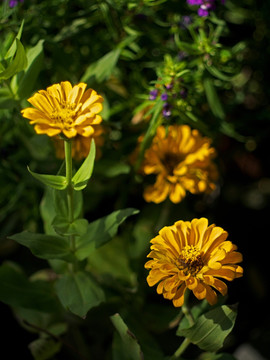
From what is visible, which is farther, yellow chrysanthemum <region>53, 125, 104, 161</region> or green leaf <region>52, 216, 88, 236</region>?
yellow chrysanthemum <region>53, 125, 104, 161</region>

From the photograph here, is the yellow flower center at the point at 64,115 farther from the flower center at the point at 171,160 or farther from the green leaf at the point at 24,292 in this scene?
the green leaf at the point at 24,292

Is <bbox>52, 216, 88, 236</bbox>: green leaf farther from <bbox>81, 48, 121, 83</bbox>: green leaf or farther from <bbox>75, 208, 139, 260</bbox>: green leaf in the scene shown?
<bbox>81, 48, 121, 83</bbox>: green leaf

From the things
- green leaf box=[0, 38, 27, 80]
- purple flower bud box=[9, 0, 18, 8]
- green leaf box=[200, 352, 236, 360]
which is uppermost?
purple flower bud box=[9, 0, 18, 8]

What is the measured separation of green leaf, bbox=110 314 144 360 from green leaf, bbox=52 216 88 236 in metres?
0.16

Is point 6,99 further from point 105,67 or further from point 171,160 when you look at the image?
point 171,160

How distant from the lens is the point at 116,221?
0.89m

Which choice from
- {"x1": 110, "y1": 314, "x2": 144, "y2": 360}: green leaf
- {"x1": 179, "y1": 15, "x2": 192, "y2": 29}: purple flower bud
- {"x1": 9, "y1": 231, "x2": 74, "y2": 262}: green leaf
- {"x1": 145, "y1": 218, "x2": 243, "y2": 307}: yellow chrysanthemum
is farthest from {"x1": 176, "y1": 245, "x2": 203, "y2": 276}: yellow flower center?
{"x1": 179, "y1": 15, "x2": 192, "y2": 29}: purple flower bud

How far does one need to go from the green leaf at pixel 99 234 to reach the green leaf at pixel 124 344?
0.14 meters

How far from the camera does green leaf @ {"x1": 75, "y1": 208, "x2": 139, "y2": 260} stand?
0.89m

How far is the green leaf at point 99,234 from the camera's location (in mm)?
889

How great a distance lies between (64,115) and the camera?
0.72 m

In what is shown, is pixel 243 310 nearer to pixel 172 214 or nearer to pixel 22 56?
pixel 172 214

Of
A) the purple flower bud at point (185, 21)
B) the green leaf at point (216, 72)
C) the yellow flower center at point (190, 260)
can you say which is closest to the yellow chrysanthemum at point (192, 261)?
the yellow flower center at point (190, 260)

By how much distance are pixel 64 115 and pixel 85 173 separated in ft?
0.36
